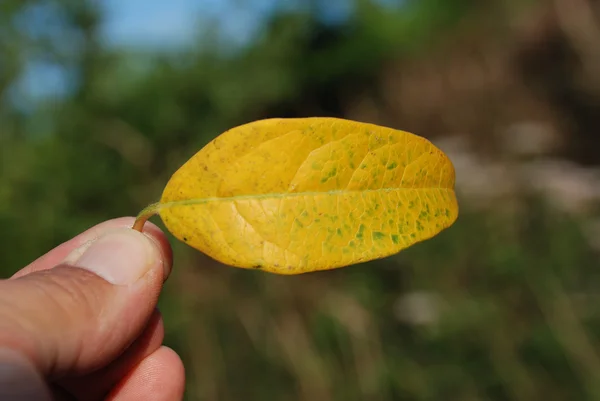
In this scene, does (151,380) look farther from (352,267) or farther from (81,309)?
(352,267)

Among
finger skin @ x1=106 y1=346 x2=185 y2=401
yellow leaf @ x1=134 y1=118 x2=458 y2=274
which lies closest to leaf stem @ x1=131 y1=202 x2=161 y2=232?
yellow leaf @ x1=134 y1=118 x2=458 y2=274

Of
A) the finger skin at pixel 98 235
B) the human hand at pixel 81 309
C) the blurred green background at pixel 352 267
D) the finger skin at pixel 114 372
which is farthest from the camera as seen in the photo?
the blurred green background at pixel 352 267

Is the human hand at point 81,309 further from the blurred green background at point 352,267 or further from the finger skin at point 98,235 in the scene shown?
the blurred green background at point 352,267

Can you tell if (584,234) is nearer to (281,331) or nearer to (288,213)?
(281,331)

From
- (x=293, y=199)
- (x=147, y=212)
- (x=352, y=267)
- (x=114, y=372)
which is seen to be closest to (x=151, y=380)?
(x=114, y=372)

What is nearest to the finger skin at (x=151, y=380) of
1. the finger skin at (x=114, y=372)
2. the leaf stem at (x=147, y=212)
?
the finger skin at (x=114, y=372)

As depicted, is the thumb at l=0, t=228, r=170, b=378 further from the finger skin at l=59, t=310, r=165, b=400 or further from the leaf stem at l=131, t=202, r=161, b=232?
the finger skin at l=59, t=310, r=165, b=400

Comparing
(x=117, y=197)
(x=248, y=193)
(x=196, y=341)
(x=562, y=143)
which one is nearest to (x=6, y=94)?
(x=117, y=197)
